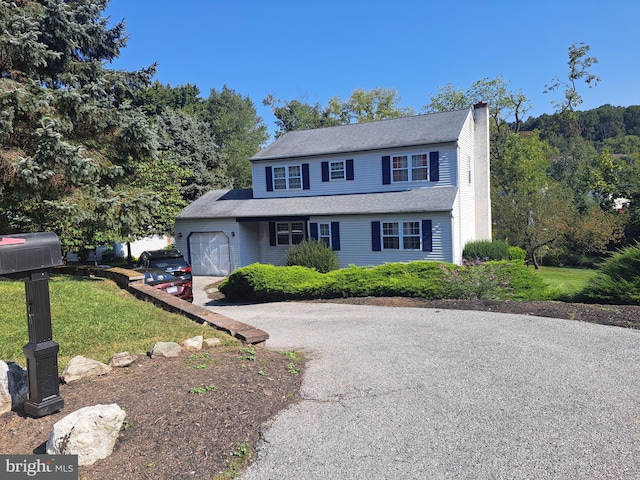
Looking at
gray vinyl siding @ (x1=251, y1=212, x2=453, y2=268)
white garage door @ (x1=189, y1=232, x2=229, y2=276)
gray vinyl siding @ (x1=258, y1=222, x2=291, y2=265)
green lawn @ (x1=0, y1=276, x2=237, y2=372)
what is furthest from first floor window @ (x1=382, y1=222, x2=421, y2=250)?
green lawn @ (x1=0, y1=276, x2=237, y2=372)

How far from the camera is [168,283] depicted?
521 inches

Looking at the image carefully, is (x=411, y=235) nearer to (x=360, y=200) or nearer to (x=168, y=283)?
(x=360, y=200)

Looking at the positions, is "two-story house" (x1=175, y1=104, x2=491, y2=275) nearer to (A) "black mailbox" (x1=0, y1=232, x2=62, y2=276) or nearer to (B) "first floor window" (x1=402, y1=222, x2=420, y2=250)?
(B) "first floor window" (x1=402, y1=222, x2=420, y2=250)

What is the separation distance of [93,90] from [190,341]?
11111 mm

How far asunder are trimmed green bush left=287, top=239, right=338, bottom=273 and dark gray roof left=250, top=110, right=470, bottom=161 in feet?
19.0

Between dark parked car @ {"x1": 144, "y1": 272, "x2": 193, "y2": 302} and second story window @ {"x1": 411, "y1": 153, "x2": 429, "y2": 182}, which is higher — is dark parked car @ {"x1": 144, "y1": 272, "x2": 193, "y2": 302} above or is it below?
below

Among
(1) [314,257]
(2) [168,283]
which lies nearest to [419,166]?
(1) [314,257]

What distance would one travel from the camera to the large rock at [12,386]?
4.66m

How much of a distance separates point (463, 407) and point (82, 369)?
4.39 metres

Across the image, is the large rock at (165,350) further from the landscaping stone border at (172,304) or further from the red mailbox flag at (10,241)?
the red mailbox flag at (10,241)

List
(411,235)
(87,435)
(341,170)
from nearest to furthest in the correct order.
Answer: (87,435), (411,235), (341,170)

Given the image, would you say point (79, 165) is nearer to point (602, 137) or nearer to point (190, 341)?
point (190, 341)

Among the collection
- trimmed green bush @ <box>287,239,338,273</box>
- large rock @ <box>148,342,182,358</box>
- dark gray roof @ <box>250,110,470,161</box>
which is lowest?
large rock @ <box>148,342,182,358</box>

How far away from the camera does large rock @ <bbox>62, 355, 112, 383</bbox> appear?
5472mm
